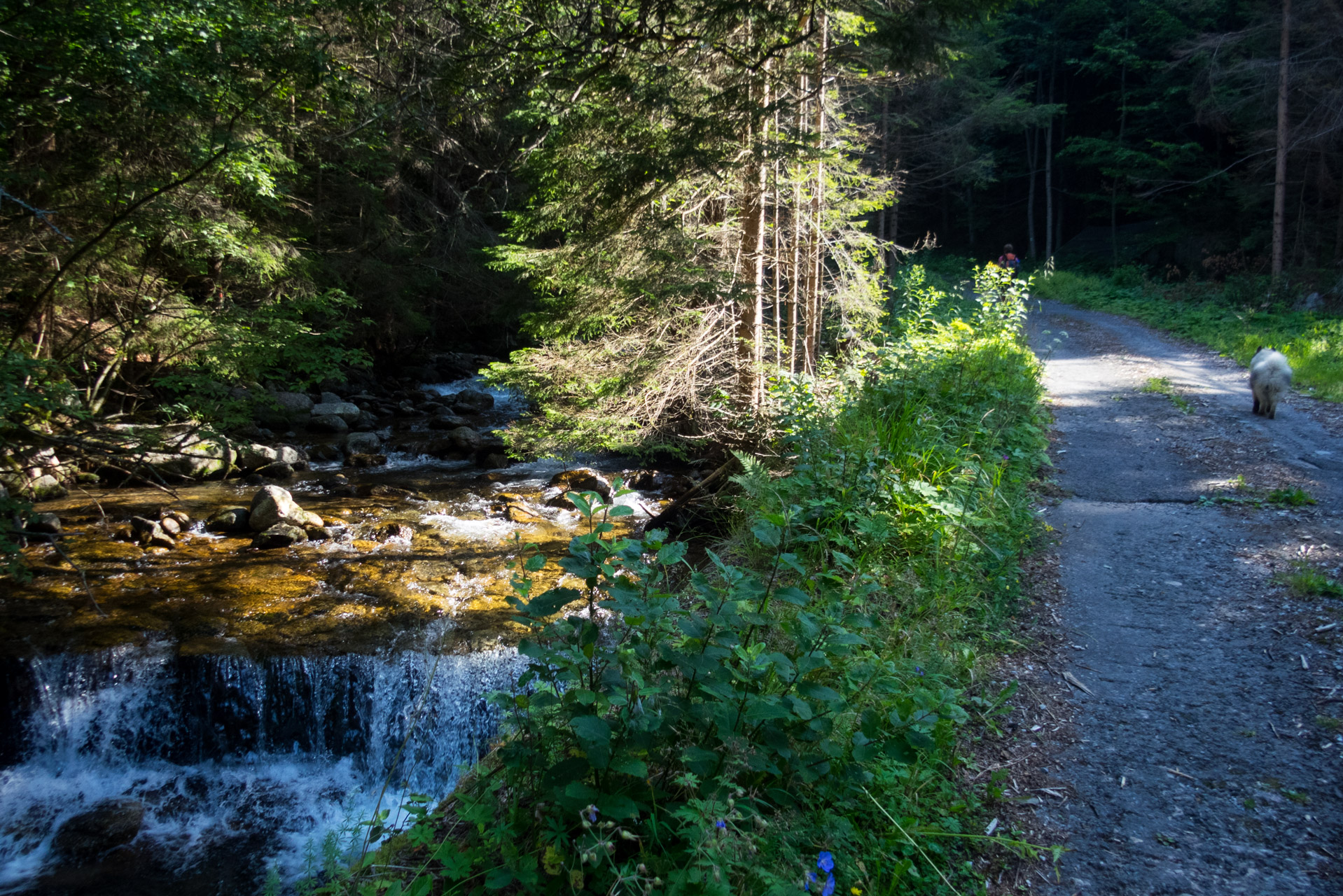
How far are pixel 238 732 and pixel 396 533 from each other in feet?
10.7

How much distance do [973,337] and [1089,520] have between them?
4926mm

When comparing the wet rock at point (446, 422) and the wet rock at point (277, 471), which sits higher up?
the wet rock at point (446, 422)

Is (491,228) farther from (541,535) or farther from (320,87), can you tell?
(541,535)

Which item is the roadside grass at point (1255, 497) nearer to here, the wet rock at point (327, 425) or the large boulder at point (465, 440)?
the large boulder at point (465, 440)

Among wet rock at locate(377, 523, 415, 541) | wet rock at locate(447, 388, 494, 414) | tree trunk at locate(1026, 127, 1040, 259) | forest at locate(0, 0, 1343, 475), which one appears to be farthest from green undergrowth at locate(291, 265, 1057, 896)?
tree trunk at locate(1026, 127, 1040, 259)

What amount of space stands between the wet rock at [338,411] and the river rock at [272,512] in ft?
19.3

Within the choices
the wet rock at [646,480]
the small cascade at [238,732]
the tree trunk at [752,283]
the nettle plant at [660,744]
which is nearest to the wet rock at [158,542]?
the small cascade at [238,732]

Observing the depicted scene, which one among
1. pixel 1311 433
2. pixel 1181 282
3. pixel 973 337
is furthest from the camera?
pixel 1181 282

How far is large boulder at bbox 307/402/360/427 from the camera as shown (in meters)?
14.6

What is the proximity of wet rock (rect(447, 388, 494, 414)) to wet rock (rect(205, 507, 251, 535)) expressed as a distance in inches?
293

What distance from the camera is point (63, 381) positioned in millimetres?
5656

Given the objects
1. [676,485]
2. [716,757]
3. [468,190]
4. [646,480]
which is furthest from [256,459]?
[716,757]

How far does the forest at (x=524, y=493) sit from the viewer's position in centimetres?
256

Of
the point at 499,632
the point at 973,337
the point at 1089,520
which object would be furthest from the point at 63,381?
the point at 973,337
